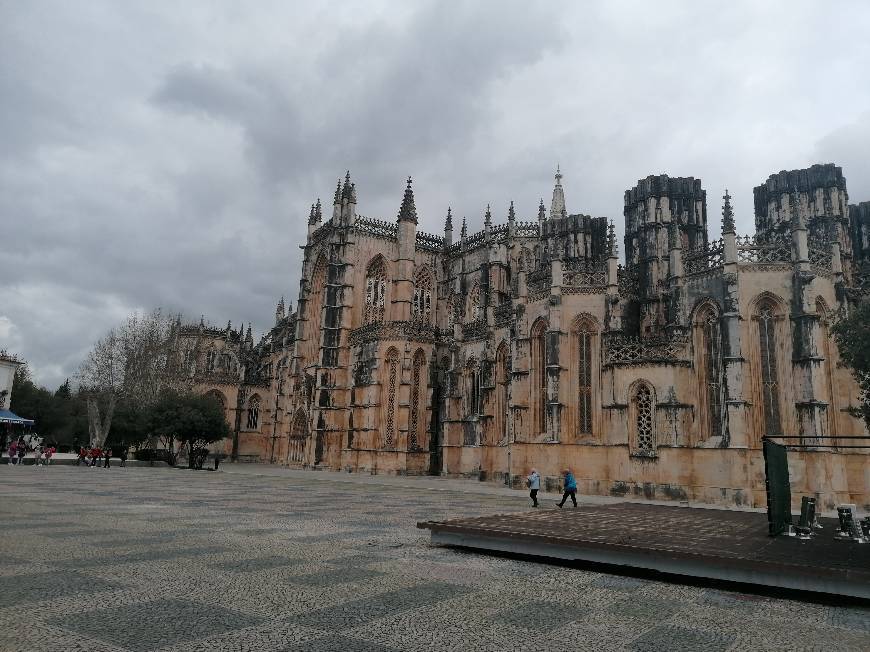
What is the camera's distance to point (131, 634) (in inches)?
204

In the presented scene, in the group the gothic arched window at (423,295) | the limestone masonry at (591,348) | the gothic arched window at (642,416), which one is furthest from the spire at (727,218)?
the gothic arched window at (423,295)

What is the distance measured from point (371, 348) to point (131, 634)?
38702mm

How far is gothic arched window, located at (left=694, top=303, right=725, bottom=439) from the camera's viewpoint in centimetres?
2634

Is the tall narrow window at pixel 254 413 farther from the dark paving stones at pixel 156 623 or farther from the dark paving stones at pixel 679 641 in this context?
the dark paving stones at pixel 679 641

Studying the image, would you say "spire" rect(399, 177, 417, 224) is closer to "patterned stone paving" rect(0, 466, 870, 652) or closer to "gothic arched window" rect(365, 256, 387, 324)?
"gothic arched window" rect(365, 256, 387, 324)

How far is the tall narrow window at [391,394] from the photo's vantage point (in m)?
42.4

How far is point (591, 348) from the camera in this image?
30.6 meters

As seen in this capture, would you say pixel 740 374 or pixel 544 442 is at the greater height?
pixel 740 374

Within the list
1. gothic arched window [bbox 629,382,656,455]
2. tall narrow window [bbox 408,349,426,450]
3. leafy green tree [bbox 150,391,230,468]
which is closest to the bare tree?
leafy green tree [bbox 150,391,230,468]

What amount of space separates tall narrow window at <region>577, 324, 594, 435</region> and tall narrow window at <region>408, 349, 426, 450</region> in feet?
51.5

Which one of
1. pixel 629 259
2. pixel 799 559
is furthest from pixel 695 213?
pixel 799 559

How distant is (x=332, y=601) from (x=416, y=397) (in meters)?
37.2

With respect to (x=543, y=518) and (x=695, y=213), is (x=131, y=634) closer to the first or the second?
(x=543, y=518)

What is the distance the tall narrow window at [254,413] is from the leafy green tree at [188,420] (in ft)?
44.2
